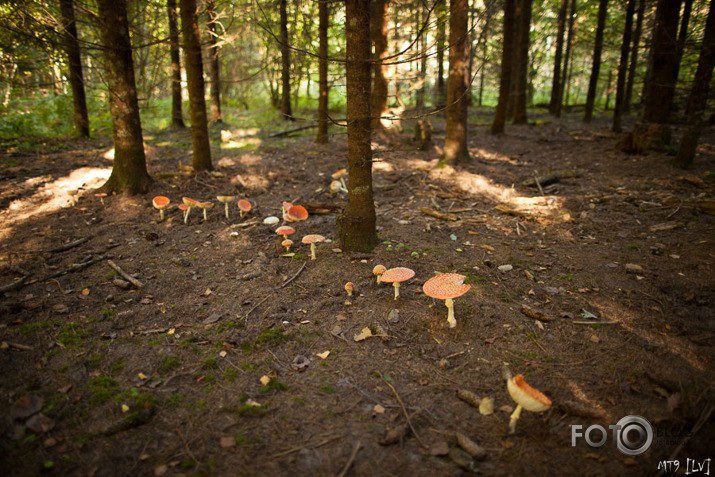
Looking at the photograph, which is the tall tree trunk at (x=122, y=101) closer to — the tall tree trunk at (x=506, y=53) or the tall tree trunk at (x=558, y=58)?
the tall tree trunk at (x=506, y=53)

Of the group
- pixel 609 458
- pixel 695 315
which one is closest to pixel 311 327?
pixel 609 458

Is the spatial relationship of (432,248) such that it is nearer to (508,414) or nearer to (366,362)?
(366,362)

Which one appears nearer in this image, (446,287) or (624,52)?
(446,287)

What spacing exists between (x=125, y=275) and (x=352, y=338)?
3272 millimetres

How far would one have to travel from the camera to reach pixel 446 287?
3.41 meters

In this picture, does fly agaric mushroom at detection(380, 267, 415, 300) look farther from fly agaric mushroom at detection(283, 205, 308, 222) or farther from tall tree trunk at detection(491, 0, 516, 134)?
tall tree trunk at detection(491, 0, 516, 134)

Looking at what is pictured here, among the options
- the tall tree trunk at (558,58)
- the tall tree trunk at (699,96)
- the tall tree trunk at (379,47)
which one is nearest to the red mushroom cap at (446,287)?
the tall tree trunk at (699,96)

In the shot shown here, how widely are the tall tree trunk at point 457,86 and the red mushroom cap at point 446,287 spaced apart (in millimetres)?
5603

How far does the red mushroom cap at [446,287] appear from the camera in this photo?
3312mm

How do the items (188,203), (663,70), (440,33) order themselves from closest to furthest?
(188,203) < (440,33) < (663,70)

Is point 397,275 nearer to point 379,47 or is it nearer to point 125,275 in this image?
point 125,275

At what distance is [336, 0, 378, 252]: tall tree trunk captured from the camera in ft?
13.9

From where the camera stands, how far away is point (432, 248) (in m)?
5.30

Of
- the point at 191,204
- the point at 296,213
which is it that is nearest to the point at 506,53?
the point at 296,213
